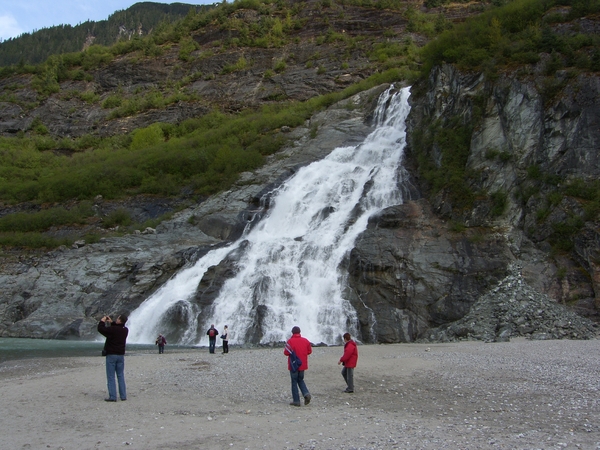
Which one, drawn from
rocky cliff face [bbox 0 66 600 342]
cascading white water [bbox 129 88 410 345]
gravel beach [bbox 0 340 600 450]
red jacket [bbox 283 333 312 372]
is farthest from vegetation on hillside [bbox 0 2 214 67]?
red jacket [bbox 283 333 312 372]

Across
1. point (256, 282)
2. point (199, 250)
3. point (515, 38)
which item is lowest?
point (256, 282)

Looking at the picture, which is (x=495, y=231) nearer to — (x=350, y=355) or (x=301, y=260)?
(x=301, y=260)

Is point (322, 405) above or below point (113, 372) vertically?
below

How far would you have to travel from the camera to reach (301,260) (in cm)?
2997

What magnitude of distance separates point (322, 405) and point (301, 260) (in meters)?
20.0

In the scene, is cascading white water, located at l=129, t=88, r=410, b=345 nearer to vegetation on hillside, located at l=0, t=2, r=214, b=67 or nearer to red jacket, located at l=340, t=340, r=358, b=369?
red jacket, located at l=340, t=340, r=358, b=369

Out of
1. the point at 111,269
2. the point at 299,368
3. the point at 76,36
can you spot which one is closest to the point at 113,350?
the point at 299,368

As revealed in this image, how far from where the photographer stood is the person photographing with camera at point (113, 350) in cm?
1018

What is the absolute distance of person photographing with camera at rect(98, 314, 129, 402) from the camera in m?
10.2

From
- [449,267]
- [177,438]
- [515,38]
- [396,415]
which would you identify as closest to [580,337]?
[449,267]

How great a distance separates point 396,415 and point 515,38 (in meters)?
31.8

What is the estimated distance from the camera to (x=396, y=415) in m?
9.02

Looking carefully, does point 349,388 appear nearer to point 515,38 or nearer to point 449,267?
point 449,267

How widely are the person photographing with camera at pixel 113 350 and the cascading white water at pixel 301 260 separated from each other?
48.2 feet
